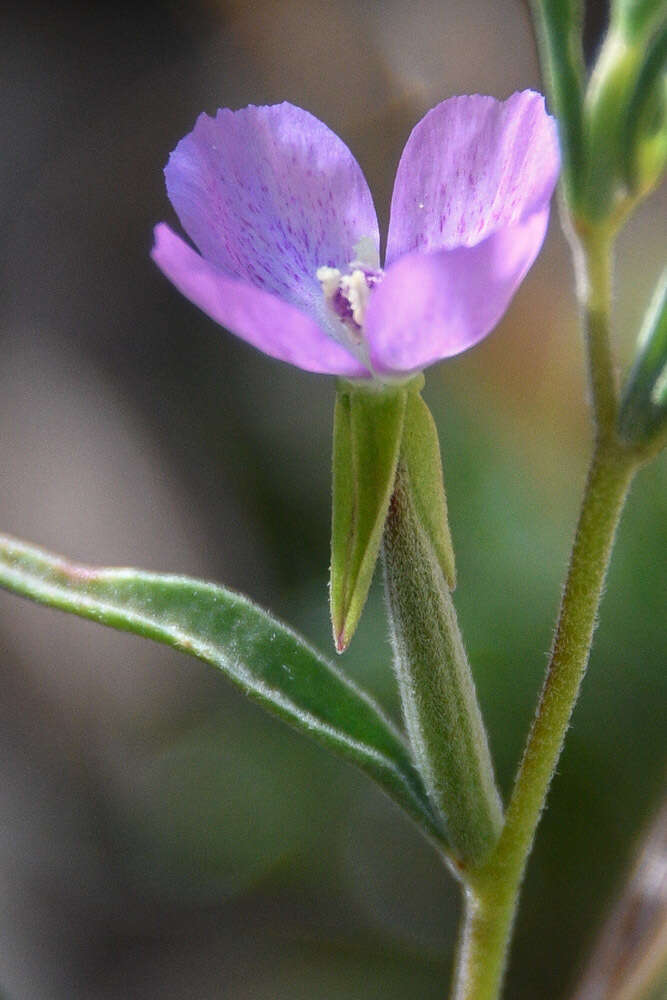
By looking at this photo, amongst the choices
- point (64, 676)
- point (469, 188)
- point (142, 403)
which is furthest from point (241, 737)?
point (469, 188)

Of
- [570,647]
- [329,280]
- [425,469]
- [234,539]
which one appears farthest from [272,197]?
[234,539]

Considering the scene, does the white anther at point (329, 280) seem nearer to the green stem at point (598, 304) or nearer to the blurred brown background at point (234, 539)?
the green stem at point (598, 304)

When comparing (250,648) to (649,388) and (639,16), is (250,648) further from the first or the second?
(639,16)

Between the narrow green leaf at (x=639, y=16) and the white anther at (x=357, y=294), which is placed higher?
the narrow green leaf at (x=639, y=16)

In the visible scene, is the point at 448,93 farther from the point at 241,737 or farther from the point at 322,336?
the point at 322,336

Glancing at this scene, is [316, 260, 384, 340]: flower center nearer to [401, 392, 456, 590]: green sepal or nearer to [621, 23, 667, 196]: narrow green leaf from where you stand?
[401, 392, 456, 590]: green sepal

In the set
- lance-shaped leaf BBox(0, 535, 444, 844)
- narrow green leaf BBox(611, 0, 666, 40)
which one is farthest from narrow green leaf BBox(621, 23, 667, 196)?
lance-shaped leaf BBox(0, 535, 444, 844)

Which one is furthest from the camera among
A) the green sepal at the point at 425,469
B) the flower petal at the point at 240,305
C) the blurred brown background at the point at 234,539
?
the blurred brown background at the point at 234,539

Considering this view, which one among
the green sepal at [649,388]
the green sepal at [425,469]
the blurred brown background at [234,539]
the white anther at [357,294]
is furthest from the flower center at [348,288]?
the blurred brown background at [234,539]
